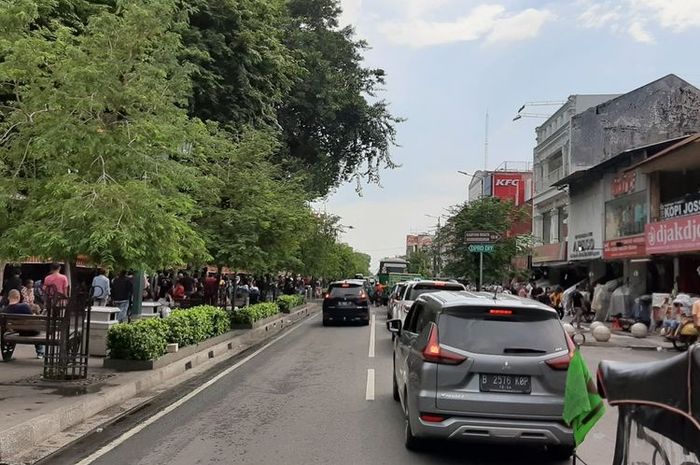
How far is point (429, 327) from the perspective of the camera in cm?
713

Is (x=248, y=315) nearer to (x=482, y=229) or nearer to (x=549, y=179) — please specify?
(x=482, y=229)

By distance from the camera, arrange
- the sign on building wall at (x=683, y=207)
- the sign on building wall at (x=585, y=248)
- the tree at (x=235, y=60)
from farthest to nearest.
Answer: the sign on building wall at (x=585, y=248) → the tree at (x=235, y=60) → the sign on building wall at (x=683, y=207)

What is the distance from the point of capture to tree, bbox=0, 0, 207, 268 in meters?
8.68

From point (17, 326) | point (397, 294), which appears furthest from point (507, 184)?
point (17, 326)

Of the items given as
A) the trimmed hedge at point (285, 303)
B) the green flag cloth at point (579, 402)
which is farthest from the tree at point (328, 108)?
the green flag cloth at point (579, 402)

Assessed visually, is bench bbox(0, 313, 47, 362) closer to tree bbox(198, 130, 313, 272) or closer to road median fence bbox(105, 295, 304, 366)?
road median fence bbox(105, 295, 304, 366)

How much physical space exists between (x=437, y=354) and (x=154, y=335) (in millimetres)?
6990

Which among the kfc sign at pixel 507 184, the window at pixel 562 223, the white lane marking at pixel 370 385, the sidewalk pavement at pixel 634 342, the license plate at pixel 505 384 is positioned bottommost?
the white lane marking at pixel 370 385

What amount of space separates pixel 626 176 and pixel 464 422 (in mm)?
25228

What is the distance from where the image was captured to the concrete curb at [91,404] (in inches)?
269

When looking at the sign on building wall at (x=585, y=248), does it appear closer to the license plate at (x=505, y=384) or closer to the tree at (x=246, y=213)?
the tree at (x=246, y=213)

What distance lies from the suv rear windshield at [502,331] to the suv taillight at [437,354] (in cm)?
9

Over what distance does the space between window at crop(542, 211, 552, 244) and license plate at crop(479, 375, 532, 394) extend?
135ft

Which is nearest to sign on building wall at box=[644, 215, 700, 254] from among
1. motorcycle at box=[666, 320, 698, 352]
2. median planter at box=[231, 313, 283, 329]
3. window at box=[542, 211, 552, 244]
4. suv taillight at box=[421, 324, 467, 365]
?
motorcycle at box=[666, 320, 698, 352]
